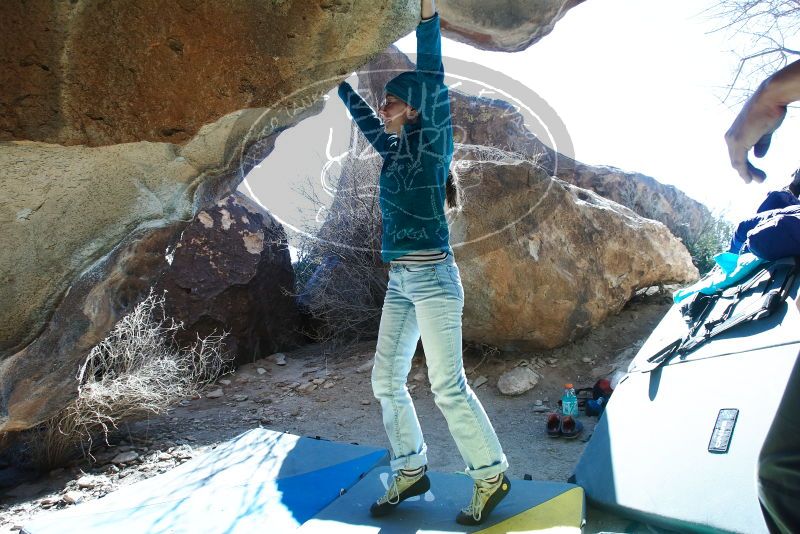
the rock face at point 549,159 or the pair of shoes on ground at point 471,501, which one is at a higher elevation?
the rock face at point 549,159

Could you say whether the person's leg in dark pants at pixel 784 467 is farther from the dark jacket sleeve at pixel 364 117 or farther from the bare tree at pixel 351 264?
the bare tree at pixel 351 264

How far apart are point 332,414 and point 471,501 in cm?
249

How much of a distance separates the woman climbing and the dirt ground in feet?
2.24

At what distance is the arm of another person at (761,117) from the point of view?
3.68ft

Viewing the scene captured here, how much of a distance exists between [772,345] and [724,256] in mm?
1181

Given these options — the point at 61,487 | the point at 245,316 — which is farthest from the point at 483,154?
the point at 61,487

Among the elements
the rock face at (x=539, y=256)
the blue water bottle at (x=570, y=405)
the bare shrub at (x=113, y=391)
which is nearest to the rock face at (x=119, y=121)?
the bare shrub at (x=113, y=391)

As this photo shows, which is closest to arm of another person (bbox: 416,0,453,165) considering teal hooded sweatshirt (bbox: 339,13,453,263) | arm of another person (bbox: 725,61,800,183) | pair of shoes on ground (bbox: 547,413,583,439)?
teal hooded sweatshirt (bbox: 339,13,453,263)

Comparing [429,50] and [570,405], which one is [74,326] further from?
[570,405]

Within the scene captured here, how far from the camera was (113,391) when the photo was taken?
3852 millimetres

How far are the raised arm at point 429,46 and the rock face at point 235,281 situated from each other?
3887 mm

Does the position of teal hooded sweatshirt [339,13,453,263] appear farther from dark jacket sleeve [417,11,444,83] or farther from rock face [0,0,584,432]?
rock face [0,0,584,432]

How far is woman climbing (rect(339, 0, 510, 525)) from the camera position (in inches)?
87.0

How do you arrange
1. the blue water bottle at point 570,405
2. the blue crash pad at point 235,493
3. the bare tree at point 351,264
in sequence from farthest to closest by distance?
the bare tree at point 351,264 → the blue water bottle at point 570,405 → the blue crash pad at point 235,493
